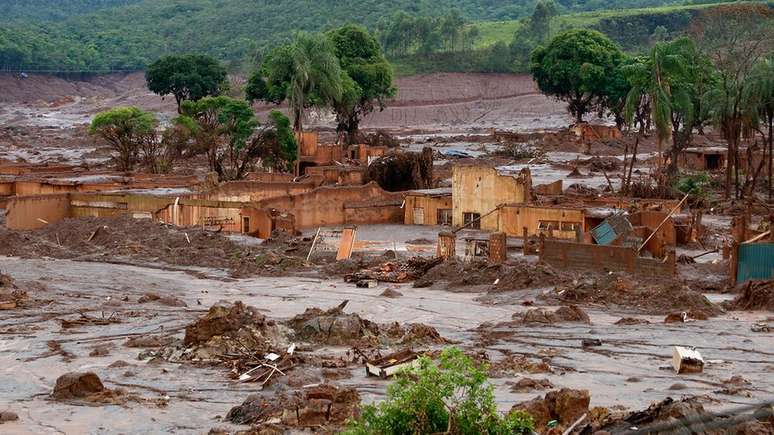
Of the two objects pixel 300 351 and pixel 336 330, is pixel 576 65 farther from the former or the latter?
pixel 300 351

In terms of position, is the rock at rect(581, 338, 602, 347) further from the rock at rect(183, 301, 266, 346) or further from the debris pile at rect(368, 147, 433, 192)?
the debris pile at rect(368, 147, 433, 192)

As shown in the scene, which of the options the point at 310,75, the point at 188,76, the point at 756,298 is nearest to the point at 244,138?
the point at 310,75

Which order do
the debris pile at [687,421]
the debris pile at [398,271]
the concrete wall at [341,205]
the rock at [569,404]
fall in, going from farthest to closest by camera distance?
the concrete wall at [341,205] → the debris pile at [398,271] → the rock at [569,404] → the debris pile at [687,421]

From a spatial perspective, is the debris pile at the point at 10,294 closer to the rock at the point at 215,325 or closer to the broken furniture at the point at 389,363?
the rock at the point at 215,325

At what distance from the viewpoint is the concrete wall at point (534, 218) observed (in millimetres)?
41125

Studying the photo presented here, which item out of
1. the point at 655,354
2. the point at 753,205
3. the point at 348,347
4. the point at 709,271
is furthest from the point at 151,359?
the point at 753,205

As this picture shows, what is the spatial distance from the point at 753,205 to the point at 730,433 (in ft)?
125

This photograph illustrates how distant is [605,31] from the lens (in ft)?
466

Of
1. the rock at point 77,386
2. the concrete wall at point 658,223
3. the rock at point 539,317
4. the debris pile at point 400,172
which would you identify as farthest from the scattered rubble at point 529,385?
the debris pile at point 400,172

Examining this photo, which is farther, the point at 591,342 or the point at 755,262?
the point at 755,262

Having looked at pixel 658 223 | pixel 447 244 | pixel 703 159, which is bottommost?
pixel 703 159

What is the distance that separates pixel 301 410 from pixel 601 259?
17.0 meters

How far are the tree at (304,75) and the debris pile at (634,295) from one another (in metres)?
38.8

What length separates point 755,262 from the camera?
103ft
